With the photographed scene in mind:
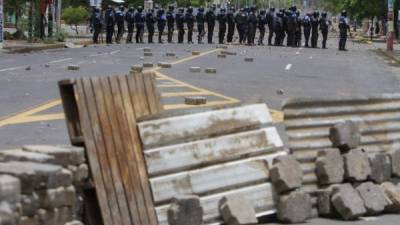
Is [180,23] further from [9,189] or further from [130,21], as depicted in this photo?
[9,189]

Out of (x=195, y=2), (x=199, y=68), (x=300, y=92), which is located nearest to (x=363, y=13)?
(x=195, y=2)

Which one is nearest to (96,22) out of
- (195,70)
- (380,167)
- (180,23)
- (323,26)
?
(180,23)

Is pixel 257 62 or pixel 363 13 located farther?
pixel 363 13

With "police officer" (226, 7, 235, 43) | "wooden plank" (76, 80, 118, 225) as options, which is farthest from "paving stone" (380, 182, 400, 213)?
"police officer" (226, 7, 235, 43)

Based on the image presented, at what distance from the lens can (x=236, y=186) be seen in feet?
25.3

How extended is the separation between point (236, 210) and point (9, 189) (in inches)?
107

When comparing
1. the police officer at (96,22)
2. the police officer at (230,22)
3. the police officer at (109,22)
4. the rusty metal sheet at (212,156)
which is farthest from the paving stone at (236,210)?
the police officer at (230,22)

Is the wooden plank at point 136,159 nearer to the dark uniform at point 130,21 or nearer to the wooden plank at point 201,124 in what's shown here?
the wooden plank at point 201,124

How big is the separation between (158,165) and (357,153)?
7.19 feet

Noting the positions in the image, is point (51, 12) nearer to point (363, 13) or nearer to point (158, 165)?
point (363, 13)

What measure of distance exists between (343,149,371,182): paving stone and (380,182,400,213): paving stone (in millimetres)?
244

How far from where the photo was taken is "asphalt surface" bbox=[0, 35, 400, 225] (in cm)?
1296

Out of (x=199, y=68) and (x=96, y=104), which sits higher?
(x=96, y=104)

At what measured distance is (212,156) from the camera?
7.64 m
